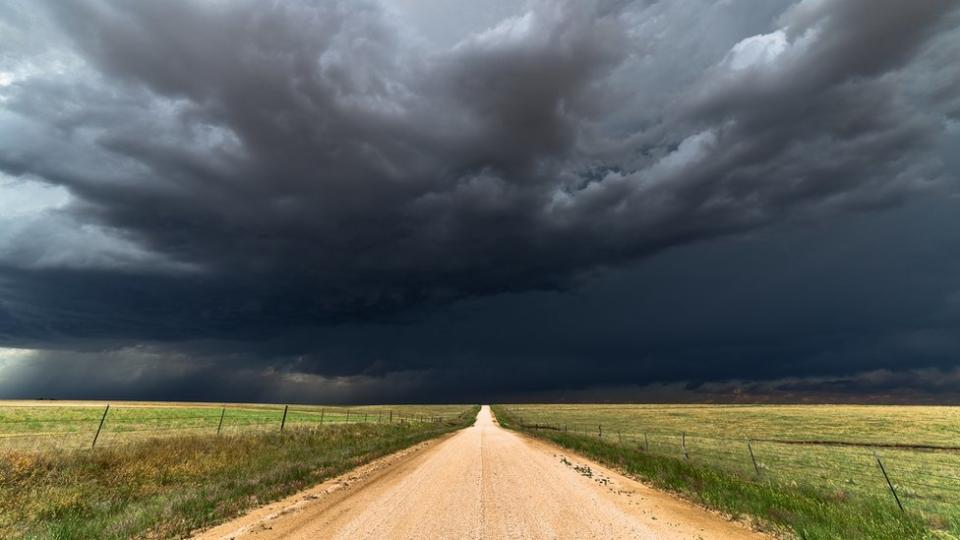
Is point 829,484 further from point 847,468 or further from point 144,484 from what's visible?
point 144,484

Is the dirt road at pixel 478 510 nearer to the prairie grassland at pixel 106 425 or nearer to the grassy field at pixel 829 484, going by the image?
the grassy field at pixel 829 484

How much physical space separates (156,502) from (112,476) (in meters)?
4.03

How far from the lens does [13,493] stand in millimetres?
12164

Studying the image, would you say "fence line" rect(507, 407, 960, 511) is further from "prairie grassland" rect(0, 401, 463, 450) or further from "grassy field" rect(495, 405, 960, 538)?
"prairie grassland" rect(0, 401, 463, 450)

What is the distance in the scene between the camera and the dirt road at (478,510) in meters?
10.0

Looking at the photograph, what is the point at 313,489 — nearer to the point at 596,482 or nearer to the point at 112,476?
the point at 112,476

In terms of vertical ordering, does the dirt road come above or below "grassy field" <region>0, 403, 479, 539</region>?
below

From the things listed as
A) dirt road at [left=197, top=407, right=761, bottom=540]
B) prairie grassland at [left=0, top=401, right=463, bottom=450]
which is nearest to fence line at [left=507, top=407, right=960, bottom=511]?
dirt road at [left=197, top=407, right=761, bottom=540]

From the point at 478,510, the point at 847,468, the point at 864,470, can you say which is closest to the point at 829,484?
the point at 864,470

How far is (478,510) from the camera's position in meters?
12.3

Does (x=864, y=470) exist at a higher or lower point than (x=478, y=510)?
lower

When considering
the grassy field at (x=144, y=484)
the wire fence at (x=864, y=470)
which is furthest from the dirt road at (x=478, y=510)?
the wire fence at (x=864, y=470)

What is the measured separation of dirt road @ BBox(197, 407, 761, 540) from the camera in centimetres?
1005

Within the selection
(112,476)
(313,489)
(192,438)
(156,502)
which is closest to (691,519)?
(313,489)
